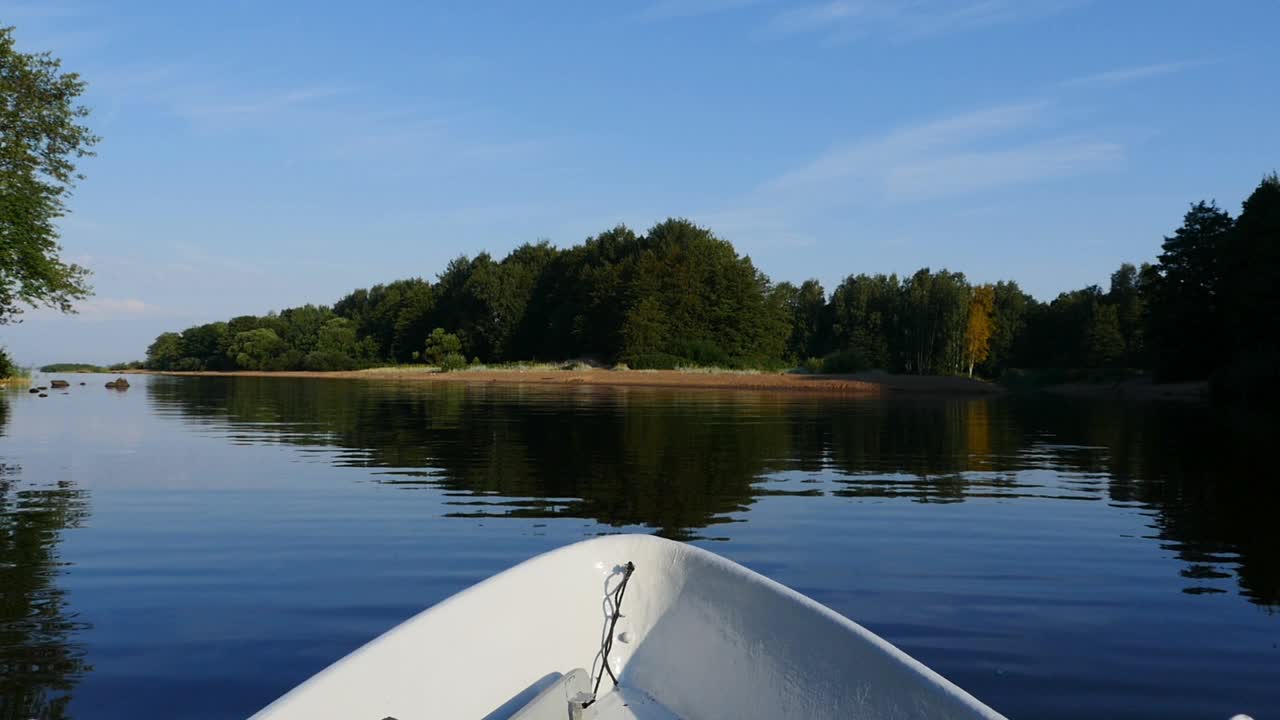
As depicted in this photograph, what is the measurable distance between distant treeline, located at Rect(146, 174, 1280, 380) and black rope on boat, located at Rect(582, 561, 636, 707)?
129 ft

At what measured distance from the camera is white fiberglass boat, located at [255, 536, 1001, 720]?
310cm

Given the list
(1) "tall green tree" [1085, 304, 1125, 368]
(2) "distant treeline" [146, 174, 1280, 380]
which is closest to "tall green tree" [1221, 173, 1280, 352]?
(2) "distant treeline" [146, 174, 1280, 380]

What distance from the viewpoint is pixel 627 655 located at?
4.17 meters

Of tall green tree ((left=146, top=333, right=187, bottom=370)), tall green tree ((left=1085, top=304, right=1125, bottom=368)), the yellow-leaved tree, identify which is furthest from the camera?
tall green tree ((left=146, top=333, right=187, bottom=370))

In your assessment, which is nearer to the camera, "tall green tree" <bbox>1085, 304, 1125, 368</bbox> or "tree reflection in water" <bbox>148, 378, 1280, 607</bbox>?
"tree reflection in water" <bbox>148, 378, 1280, 607</bbox>

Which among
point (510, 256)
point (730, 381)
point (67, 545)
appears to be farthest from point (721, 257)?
point (67, 545)

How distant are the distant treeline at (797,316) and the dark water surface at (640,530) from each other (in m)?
29.6

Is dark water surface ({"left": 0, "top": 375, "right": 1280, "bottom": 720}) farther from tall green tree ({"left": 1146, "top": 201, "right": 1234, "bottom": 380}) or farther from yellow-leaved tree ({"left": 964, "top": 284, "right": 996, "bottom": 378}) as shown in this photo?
yellow-leaved tree ({"left": 964, "top": 284, "right": 996, "bottom": 378})

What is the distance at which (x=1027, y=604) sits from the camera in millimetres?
6594

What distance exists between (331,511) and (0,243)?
2066cm

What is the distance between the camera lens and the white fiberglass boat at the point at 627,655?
3100 millimetres

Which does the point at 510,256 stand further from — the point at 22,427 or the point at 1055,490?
the point at 1055,490

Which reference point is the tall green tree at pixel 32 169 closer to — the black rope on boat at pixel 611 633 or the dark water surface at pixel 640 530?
the dark water surface at pixel 640 530

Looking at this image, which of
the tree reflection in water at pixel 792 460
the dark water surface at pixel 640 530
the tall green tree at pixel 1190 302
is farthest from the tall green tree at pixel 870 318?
the dark water surface at pixel 640 530
